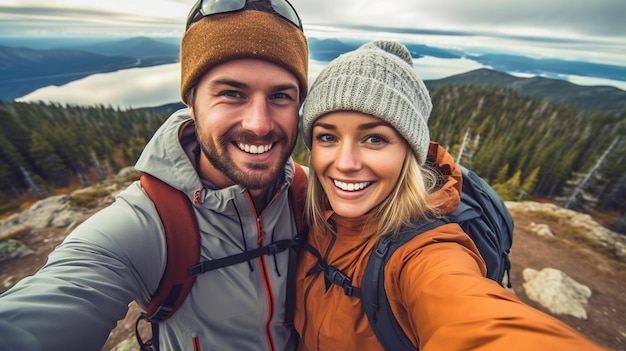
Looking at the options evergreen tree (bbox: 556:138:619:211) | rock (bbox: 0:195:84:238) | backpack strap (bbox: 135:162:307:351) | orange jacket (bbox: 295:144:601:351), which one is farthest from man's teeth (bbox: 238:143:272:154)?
evergreen tree (bbox: 556:138:619:211)

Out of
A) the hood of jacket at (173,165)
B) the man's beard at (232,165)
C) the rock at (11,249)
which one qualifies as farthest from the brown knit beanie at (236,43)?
the rock at (11,249)

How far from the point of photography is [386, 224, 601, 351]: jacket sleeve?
3.61ft

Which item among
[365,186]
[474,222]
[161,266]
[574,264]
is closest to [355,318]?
[365,186]

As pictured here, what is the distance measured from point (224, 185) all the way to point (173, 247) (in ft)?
2.65

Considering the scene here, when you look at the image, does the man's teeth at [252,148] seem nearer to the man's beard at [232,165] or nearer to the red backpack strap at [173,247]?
the man's beard at [232,165]

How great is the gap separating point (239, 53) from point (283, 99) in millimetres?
566

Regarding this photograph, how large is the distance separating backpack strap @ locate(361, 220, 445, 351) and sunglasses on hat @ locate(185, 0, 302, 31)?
98.3 inches

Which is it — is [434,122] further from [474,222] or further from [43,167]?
[43,167]

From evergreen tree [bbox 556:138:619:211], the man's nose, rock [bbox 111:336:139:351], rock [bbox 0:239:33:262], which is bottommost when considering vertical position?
evergreen tree [bbox 556:138:619:211]

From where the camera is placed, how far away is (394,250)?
2.10 m

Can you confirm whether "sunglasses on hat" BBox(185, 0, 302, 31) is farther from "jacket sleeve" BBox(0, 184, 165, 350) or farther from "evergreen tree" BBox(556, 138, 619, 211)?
"evergreen tree" BBox(556, 138, 619, 211)

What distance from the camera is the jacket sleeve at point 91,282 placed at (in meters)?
1.36

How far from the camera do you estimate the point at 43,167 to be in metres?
45.0

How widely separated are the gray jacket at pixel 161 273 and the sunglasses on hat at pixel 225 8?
1.02 m
